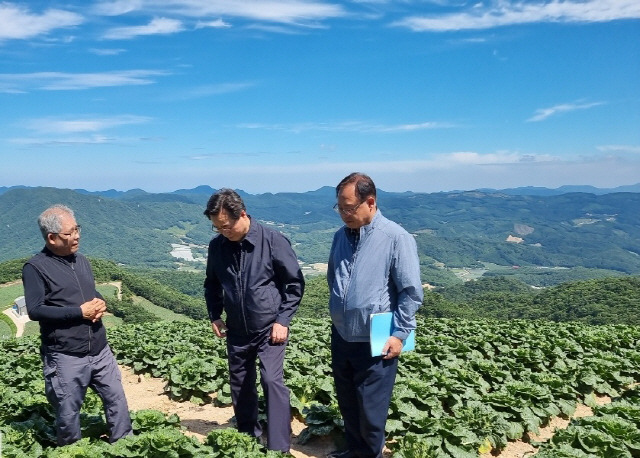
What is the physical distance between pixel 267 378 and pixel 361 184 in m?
1.86

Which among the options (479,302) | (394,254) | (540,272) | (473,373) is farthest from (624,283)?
(540,272)

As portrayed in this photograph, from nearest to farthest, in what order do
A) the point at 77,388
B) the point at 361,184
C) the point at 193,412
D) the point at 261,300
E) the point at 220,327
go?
the point at 361,184
the point at 77,388
the point at 261,300
the point at 220,327
the point at 193,412

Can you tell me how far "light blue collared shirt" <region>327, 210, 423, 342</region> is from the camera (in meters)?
3.51

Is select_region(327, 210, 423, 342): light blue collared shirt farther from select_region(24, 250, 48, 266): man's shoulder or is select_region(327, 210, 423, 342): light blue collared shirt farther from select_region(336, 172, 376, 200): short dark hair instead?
select_region(24, 250, 48, 266): man's shoulder

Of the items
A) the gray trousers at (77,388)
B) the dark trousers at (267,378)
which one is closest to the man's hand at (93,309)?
the gray trousers at (77,388)

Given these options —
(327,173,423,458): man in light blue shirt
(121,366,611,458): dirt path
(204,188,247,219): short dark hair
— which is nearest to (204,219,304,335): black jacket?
(204,188,247,219): short dark hair

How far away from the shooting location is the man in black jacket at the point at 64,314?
3594 mm

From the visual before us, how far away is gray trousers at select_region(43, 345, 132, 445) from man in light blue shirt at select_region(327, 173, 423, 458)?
1.98 metres

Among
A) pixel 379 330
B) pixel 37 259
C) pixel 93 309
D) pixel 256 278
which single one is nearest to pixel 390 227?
pixel 379 330

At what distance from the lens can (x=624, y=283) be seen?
204 ft

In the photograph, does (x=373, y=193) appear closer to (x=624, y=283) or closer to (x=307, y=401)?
(x=307, y=401)

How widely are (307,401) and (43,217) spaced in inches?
138

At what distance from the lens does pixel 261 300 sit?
3.92 meters

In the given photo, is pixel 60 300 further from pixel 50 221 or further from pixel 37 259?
pixel 50 221
